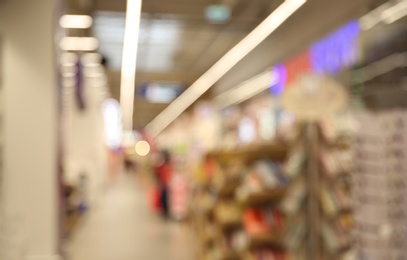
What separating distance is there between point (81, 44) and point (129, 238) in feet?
17.0

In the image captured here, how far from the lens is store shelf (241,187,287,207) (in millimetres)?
6031

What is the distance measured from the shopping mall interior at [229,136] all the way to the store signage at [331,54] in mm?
34

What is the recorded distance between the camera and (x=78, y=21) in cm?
1159

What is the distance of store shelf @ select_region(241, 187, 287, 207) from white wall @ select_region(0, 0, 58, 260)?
2.01m

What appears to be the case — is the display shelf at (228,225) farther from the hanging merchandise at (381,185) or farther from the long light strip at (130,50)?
the long light strip at (130,50)

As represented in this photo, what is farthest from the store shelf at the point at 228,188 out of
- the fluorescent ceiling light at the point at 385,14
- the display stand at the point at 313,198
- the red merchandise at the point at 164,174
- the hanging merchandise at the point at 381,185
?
the red merchandise at the point at 164,174

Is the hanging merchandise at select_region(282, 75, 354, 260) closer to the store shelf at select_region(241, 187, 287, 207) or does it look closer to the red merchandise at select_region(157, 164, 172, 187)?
the store shelf at select_region(241, 187, 287, 207)

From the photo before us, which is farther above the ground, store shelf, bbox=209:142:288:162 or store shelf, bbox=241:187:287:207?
store shelf, bbox=209:142:288:162

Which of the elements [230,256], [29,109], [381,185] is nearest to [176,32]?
[230,256]

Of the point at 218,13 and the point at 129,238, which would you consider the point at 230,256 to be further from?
the point at 218,13

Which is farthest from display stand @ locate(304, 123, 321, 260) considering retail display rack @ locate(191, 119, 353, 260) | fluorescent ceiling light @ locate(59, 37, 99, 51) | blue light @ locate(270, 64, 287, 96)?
fluorescent ceiling light @ locate(59, 37, 99, 51)

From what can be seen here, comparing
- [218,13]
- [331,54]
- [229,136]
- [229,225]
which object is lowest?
[229,225]

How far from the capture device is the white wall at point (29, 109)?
6.02m

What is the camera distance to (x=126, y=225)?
12391 mm
